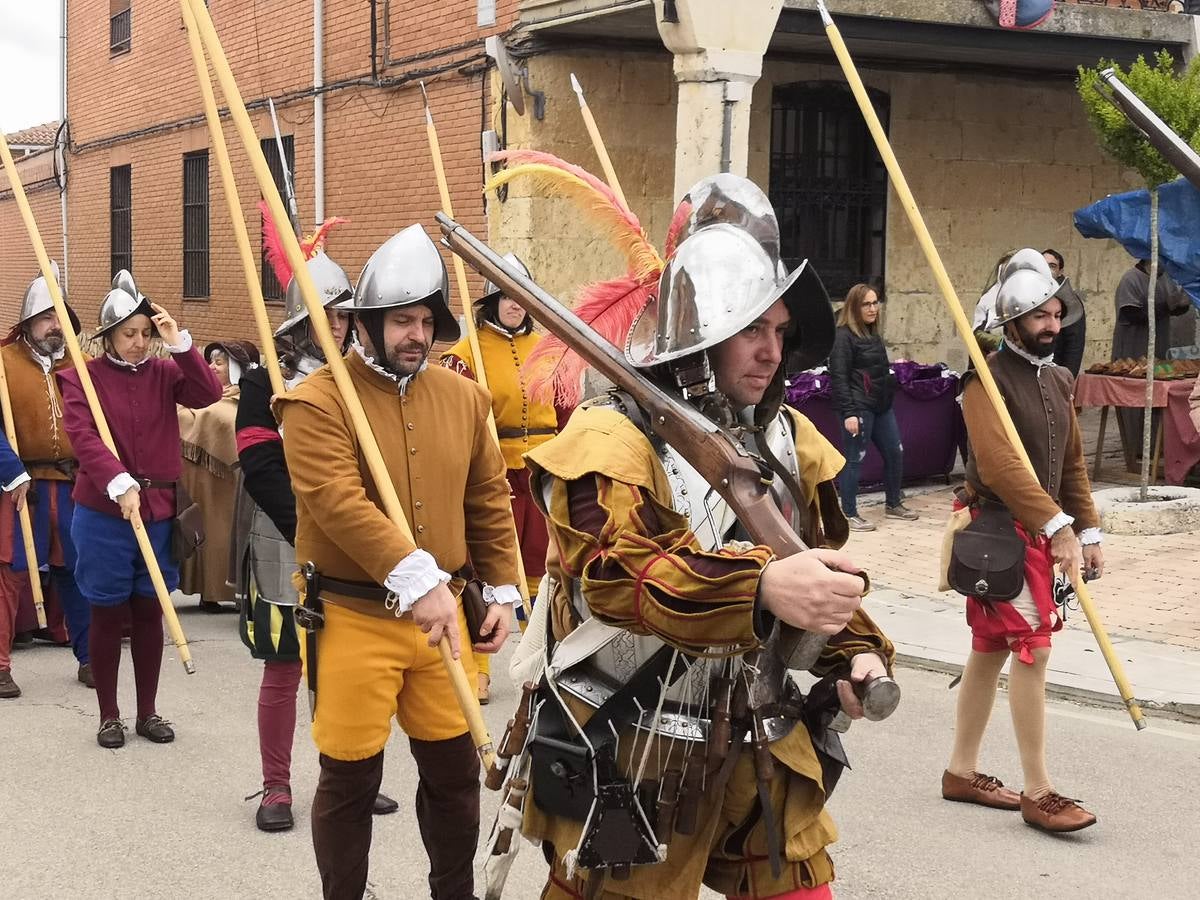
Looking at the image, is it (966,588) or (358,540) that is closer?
(358,540)

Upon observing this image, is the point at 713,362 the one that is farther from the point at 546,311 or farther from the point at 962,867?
the point at 962,867

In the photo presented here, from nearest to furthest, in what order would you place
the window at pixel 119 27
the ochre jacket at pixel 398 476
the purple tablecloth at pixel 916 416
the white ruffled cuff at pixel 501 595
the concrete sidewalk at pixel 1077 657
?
the ochre jacket at pixel 398 476, the white ruffled cuff at pixel 501 595, the concrete sidewalk at pixel 1077 657, the purple tablecloth at pixel 916 416, the window at pixel 119 27

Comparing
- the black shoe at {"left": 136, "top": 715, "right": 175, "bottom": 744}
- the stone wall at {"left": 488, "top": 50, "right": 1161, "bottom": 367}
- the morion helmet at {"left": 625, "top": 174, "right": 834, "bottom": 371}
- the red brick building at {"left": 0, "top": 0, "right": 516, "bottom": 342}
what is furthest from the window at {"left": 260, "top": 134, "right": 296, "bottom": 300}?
the morion helmet at {"left": 625, "top": 174, "right": 834, "bottom": 371}

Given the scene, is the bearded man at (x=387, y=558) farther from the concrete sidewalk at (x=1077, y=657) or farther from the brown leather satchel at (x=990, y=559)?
the concrete sidewalk at (x=1077, y=657)

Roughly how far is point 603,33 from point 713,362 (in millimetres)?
10041

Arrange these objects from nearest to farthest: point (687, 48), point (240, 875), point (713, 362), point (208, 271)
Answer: point (713, 362) < point (240, 875) < point (687, 48) < point (208, 271)

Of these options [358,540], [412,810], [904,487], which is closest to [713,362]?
[358,540]

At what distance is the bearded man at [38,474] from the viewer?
699cm

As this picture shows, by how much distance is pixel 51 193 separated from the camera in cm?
2428

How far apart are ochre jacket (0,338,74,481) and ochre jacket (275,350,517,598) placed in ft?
11.7

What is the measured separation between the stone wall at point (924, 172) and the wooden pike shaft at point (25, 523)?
5.78 m

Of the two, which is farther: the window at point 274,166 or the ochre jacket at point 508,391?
the window at point 274,166

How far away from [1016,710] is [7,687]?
14.8ft

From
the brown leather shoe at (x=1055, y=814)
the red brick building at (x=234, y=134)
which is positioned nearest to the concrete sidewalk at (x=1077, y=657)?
the brown leather shoe at (x=1055, y=814)
